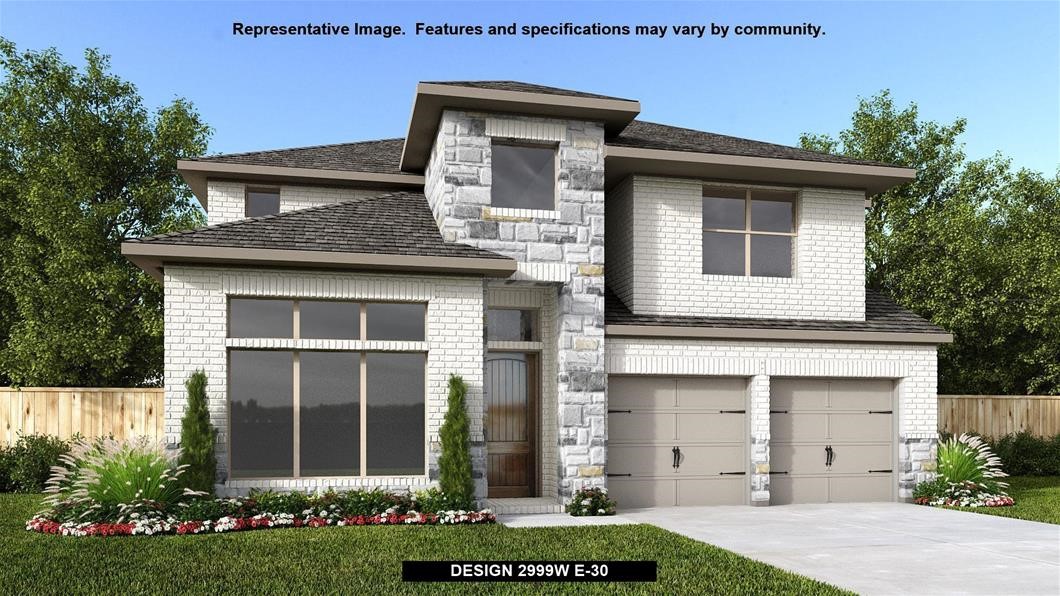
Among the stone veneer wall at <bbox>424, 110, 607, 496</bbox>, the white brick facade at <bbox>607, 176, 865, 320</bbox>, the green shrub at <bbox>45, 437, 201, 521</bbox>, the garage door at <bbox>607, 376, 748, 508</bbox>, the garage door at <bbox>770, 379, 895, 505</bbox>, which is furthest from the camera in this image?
the garage door at <bbox>770, 379, 895, 505</bbox>

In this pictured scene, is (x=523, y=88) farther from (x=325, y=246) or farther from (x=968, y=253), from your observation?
(x=968, y=253)

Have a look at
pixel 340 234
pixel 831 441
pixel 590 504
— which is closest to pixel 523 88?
pixel 340 234

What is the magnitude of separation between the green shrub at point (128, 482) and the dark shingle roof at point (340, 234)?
9.33 feet

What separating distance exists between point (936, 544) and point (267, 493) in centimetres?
851

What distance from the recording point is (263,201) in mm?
16875

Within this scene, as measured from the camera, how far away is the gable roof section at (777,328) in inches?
569

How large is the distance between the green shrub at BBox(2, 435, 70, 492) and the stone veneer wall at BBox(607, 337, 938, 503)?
10.5 meters

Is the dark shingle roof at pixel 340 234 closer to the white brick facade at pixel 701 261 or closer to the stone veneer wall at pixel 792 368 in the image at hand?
the white brick facade at pixel 701 261

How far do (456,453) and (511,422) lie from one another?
92.4 inches

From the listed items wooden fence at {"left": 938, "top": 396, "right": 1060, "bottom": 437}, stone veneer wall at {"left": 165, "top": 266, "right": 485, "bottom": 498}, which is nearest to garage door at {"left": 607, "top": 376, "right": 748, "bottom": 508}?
stone veneer wall at {"left": 165, "top": 266, "right": 485, "bottom": 498}

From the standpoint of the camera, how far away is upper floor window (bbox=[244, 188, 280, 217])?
1680cm

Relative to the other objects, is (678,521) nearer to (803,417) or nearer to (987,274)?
(803,417)

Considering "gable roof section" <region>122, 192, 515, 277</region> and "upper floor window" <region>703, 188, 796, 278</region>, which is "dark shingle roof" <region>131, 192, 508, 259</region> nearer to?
"gable roof section" <region>122, 192, 515, 277</region>

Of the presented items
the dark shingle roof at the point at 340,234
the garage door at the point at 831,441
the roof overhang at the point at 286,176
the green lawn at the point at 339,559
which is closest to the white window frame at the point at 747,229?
the garage door at the point at 831,441
